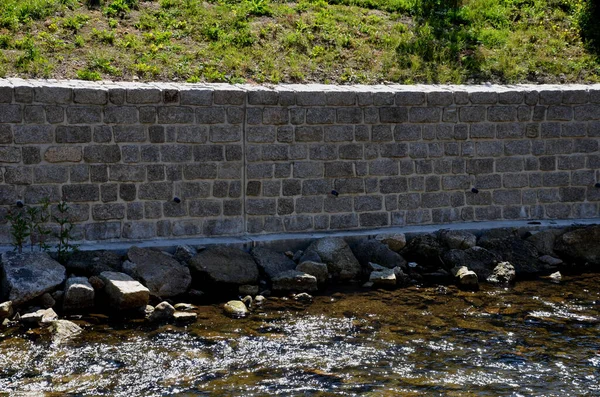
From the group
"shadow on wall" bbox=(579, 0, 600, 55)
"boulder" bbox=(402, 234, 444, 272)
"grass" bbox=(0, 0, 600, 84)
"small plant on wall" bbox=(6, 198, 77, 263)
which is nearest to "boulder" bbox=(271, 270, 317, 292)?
"boulder" bbox=(402, 234, 444, 272)

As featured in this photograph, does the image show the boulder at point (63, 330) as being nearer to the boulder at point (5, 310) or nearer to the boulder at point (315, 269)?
the boulder at point (5, 310)

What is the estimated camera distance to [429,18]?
1802cm

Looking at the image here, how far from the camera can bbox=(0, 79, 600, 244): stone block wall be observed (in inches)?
442

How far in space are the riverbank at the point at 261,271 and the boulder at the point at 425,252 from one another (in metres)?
0.01

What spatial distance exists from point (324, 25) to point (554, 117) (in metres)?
5.08

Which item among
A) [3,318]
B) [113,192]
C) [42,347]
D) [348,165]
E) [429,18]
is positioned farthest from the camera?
[429,18]

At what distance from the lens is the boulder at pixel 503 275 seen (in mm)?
12258

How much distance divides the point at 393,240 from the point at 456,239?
943 millimetres

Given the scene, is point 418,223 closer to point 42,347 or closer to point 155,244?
point 155,244

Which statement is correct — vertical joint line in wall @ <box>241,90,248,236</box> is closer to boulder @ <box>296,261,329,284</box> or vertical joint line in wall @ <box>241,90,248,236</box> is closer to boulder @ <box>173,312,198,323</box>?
boulder @ <box>296,261,329,284</box>

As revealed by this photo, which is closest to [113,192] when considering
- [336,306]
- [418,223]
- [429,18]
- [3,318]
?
[3,318]

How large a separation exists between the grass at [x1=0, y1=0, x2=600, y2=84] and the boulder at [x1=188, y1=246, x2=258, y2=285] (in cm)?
357

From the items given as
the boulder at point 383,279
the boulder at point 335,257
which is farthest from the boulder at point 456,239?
the boulder at point 335,257

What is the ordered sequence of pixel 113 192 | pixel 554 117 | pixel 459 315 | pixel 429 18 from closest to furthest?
pixel 459 315 → pixel 113 192 → pixel 554 117 → pixel 429 18
